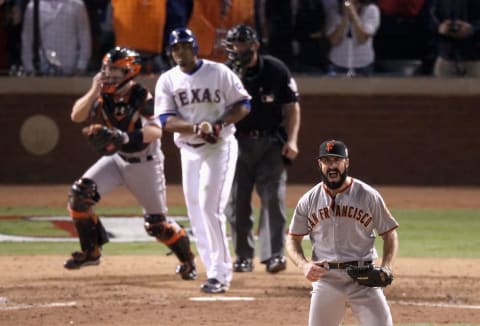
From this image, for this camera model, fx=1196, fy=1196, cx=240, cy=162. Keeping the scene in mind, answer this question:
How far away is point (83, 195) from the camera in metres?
9.70

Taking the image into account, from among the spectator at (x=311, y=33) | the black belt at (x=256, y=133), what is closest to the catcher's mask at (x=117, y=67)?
the black belt at (x=256, y=133)

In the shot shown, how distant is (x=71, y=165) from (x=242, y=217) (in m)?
7.70

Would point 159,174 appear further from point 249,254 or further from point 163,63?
point 163,63

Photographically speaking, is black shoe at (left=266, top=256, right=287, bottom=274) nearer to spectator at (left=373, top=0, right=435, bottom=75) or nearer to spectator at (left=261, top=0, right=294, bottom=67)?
spectator at (left=261, top=0, right=294, bottom=67)

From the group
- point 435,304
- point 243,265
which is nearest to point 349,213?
point 435,304

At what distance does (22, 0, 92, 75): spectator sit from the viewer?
53.7 feet

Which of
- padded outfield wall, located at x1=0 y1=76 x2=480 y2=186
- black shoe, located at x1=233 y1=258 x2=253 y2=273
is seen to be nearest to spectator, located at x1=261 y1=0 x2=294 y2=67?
padded outfield wall, located at x1=0 y1=76 x2=480 y2=186

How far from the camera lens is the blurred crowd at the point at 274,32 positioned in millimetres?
16359

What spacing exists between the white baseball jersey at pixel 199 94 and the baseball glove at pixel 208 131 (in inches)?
7.0

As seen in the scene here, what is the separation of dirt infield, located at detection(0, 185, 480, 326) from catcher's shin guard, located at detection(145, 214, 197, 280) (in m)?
0.11

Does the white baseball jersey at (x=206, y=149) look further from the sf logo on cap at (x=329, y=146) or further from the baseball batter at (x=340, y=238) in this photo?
the sf logo on cap at (x=329, y=146)

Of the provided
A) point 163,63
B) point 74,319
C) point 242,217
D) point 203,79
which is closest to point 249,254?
point 242,217

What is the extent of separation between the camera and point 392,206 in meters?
15.8

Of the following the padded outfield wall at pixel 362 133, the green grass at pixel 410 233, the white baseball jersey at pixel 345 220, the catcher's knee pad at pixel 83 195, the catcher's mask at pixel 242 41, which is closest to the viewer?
the white baseball jersey at pixel 345 220
